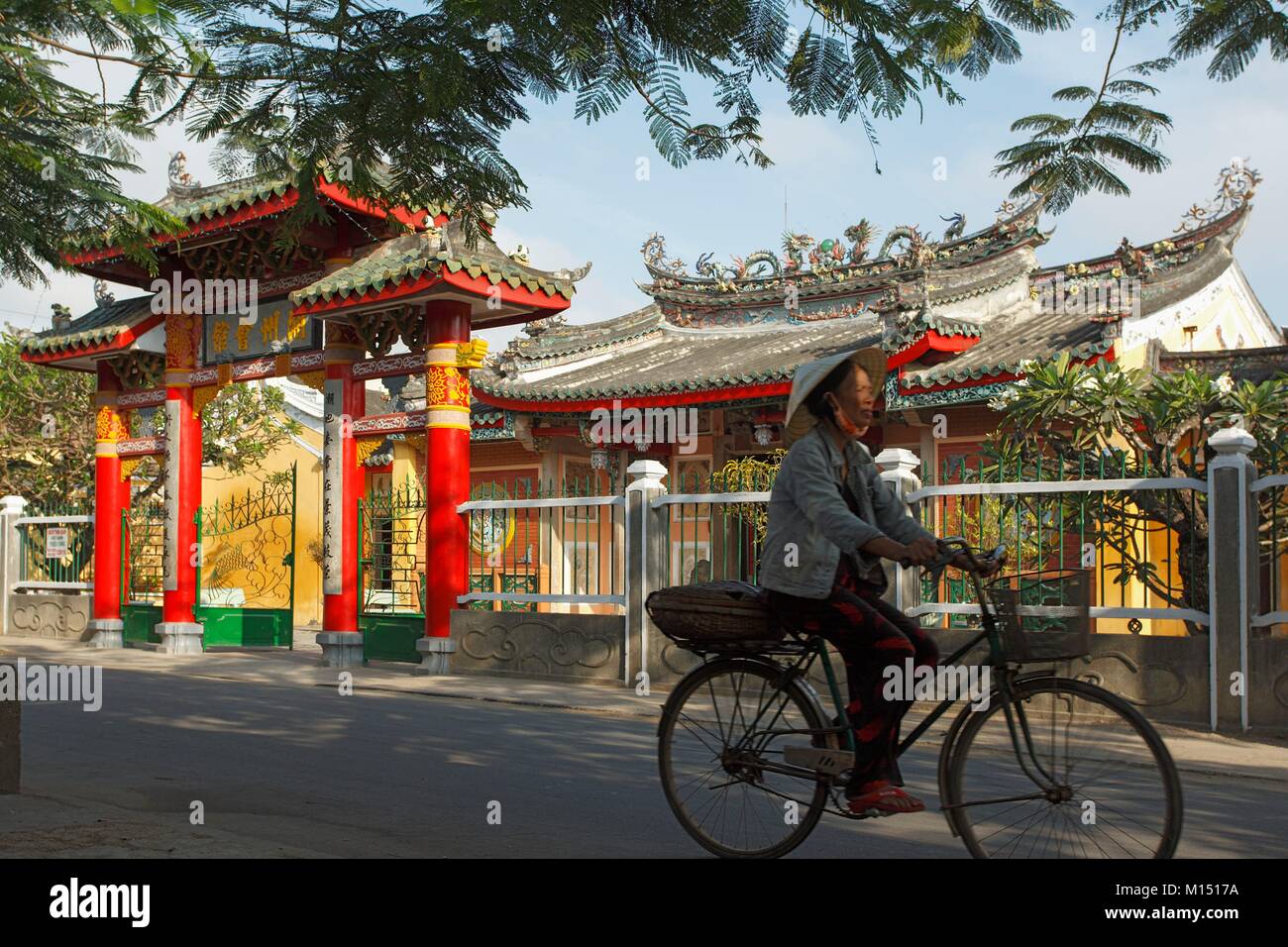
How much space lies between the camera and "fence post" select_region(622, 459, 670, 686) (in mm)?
12320

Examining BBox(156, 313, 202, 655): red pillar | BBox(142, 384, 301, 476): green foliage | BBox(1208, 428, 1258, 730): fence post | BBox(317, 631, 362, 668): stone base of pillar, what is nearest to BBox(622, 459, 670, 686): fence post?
BBox(317, 631, 362, 668): stone base of pillar

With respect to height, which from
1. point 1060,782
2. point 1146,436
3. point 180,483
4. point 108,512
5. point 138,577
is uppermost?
point 1146,436

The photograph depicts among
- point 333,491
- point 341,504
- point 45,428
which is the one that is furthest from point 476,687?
point 45,428

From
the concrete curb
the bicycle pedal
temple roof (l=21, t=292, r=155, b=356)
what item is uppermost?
temple roof (l=21, t=292, r=155, b=356)

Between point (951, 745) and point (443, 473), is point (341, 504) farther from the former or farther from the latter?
point (951, 745)

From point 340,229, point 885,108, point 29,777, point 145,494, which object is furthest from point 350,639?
point 885,108

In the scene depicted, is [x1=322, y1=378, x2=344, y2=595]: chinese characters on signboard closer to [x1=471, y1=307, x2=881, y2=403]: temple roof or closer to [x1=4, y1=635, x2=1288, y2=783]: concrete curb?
[x1=4, y1=635, x2=1288, y2=783]: concrete curb

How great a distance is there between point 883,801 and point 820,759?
269 mm

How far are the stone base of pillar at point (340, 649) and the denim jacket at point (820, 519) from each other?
10.6 metres

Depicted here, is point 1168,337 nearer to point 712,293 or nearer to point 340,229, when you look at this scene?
point 712,293

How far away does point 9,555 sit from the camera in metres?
20.5

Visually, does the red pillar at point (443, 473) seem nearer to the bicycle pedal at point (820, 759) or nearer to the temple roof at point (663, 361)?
the temple roof at point (663, 361)

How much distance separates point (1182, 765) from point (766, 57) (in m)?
4.93

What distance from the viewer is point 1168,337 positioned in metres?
16.4
